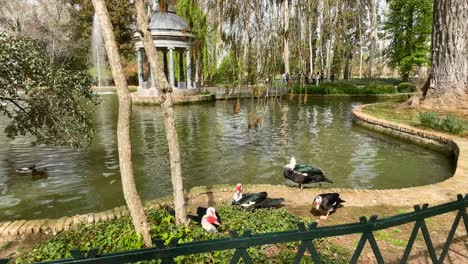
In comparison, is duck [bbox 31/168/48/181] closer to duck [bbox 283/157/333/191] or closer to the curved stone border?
the curved stone border

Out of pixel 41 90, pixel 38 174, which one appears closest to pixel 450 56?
pixel 41 90

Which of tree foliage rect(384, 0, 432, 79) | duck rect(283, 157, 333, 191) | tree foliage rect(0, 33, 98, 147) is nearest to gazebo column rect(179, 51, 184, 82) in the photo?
tree foliage rect(384, 0, 432, 79)

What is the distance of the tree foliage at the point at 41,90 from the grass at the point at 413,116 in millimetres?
12633

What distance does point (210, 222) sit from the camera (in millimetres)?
4809

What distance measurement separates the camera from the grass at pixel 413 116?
13.0 metres

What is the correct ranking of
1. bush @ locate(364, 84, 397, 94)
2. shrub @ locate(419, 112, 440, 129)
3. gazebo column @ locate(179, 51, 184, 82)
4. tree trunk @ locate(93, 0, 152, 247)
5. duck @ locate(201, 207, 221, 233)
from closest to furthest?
tree trunk @ locate(93, 0, 152, 247), duck @ locate(201, 207, 221, 233), shrub @ locate(419, 112, 440, 129), bush @ locate(364, 84, 397, 94), gazebo column @ locate(179, 51, 184, 82)

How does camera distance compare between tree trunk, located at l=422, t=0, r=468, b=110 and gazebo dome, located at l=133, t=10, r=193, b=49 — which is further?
gazebo dome, located at l=133, t=10, r=193, b=49

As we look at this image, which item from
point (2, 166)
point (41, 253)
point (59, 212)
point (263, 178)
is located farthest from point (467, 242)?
point (2, 166)

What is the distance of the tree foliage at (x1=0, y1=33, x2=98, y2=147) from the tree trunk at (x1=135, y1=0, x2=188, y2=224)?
18.0 ft

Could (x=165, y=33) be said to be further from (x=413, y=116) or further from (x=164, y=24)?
(x=413, y=116)

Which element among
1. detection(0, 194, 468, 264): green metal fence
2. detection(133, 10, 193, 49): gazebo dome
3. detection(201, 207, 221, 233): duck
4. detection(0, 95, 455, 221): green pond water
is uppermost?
detection(133, 10, 193, 49): gazebo dome

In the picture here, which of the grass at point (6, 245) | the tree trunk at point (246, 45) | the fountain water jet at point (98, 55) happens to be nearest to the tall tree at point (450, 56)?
the tree trunk at point (246, 45)

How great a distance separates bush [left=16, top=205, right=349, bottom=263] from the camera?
14.1 feet

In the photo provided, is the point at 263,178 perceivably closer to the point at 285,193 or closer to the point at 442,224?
the point at 285,193
